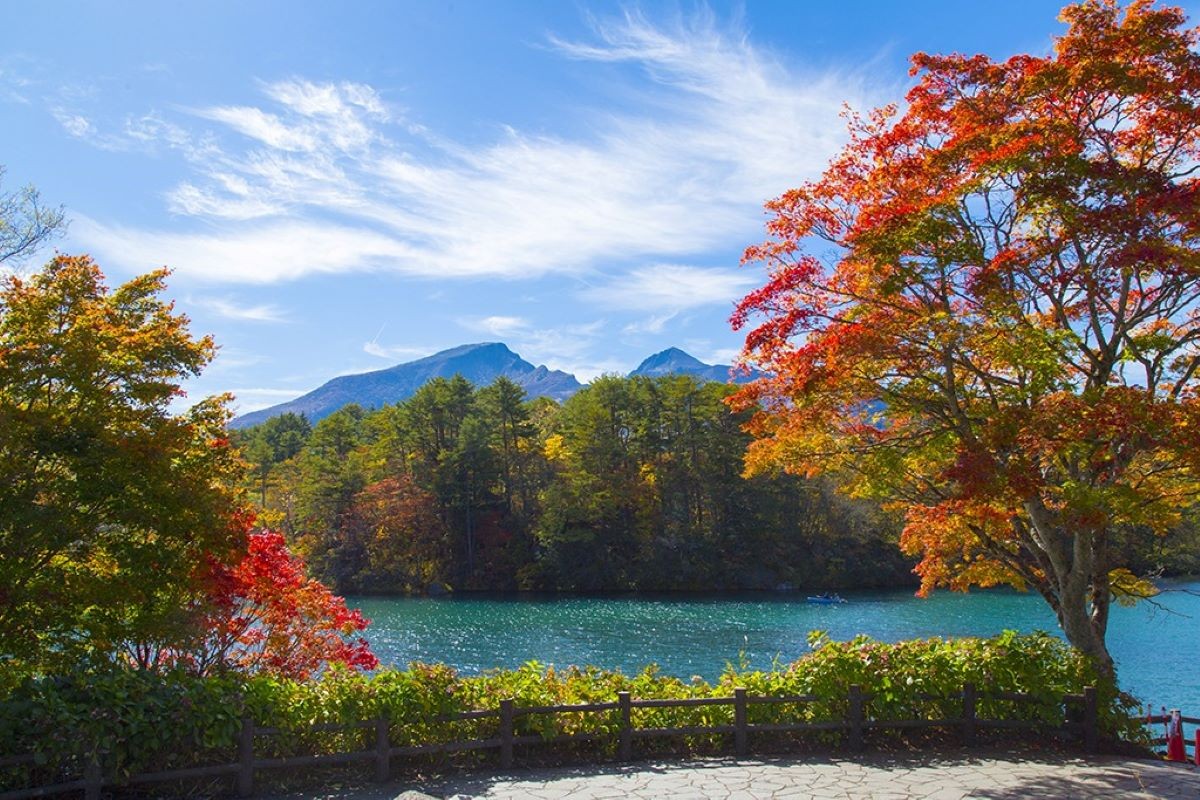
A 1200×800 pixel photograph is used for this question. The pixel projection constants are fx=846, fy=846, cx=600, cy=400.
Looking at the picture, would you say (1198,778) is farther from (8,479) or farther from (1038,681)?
(8,479)

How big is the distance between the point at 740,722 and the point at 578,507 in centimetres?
5248

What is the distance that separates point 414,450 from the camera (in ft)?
233

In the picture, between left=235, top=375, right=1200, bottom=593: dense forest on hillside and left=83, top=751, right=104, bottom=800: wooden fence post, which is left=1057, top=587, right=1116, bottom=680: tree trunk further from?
left=235, top=375, right=1200, bottom=593: dense forest on hillside

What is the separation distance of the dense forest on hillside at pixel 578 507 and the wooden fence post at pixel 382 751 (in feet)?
174

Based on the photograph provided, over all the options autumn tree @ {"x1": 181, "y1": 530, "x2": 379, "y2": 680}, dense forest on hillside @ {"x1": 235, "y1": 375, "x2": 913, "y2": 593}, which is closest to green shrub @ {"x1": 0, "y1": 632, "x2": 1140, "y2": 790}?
autumn tree @ {"x1": 181, "y1": 530, "x2": 379, "y2": 680}

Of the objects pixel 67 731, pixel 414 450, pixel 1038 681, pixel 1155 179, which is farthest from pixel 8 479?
pixel 414 450

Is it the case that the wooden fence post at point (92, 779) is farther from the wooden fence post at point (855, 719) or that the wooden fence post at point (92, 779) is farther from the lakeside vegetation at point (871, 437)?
the wooden fence post at point (855, 719)

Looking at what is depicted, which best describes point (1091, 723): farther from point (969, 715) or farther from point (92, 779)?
point (92, 779)

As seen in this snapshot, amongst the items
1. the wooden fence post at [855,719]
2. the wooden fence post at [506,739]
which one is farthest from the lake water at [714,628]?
the wooden fence post at [506,739]

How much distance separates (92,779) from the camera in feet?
25.7

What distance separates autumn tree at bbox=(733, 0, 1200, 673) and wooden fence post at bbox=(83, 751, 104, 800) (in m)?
8.46

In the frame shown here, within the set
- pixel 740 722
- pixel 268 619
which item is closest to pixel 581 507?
pixel 268 619

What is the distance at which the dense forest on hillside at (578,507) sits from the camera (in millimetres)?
62625

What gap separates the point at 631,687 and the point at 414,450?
204 feet
